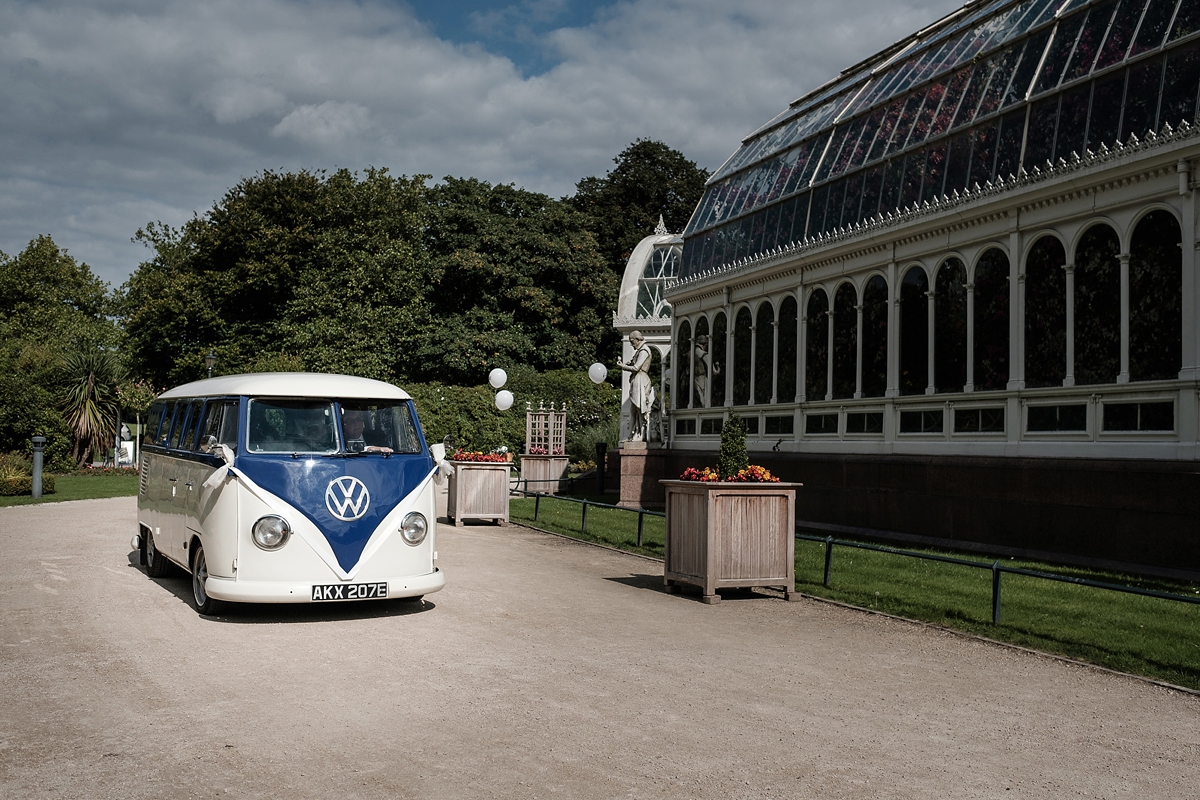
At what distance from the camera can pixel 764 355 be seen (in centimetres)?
2214

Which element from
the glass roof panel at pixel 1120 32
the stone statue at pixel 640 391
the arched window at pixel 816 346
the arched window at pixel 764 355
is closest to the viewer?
the glass roof panel at pixel 1120 32

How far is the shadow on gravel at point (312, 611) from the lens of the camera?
960cm

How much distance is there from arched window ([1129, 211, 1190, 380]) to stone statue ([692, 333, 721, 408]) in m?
11.8

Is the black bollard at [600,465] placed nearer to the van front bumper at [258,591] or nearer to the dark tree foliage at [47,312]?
the van front bumper at [258,591]

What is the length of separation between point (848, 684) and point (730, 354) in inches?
651

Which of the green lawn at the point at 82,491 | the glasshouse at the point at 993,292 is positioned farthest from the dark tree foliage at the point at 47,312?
the glasshouse at the point at 993,292

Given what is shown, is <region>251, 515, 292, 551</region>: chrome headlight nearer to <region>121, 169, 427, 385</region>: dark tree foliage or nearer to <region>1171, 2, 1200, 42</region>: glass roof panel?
<region>1171, 2, 1200, 42</region>: glass roof panel

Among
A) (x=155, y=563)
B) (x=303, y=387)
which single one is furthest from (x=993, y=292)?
(x=155, y=563)

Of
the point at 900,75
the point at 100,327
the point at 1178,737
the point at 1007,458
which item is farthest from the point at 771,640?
the point at 100,327

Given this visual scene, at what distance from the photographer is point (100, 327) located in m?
70.1

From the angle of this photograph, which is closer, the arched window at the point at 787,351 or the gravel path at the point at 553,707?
the gravel path at the point at 553,707

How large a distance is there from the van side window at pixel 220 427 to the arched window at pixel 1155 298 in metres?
10.7

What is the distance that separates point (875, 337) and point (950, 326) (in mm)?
1992

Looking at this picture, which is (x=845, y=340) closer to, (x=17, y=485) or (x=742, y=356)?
(x=742, y=356)
